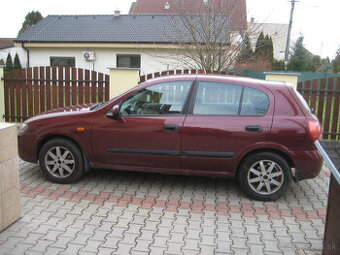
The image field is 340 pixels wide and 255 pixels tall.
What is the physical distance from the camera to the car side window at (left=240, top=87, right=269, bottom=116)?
454 cm

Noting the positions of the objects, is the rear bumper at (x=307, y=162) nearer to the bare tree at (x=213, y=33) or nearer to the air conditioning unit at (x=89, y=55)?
the bare tree at (x=213, y=33)

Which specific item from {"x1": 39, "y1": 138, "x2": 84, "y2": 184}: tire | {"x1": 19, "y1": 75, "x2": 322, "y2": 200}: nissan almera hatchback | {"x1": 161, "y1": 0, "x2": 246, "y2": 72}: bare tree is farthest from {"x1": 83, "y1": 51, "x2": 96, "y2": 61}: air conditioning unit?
{"x1": 39, "y1": 138, "x2": 84, "y2": 184}: tire

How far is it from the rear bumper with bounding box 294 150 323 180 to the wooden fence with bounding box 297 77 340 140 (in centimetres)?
390

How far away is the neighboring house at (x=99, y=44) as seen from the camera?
18469 millimetres

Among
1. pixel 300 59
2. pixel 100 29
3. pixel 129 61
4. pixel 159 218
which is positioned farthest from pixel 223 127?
pixel 300 59

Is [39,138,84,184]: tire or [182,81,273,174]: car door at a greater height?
[182,81,273,174]: car door

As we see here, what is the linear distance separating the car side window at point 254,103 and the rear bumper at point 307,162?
730mm

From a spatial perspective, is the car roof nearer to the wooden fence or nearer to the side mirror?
the side mirror

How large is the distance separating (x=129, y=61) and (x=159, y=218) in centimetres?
1588

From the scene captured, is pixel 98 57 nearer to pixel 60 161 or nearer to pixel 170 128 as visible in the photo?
pixel 60 161

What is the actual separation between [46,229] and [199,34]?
7063 millimetres

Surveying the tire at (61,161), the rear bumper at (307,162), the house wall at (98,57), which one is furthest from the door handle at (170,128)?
the house wall at (98,57)

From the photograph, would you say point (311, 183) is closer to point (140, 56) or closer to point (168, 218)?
point (168, 218)

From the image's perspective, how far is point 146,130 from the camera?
15.3ft
